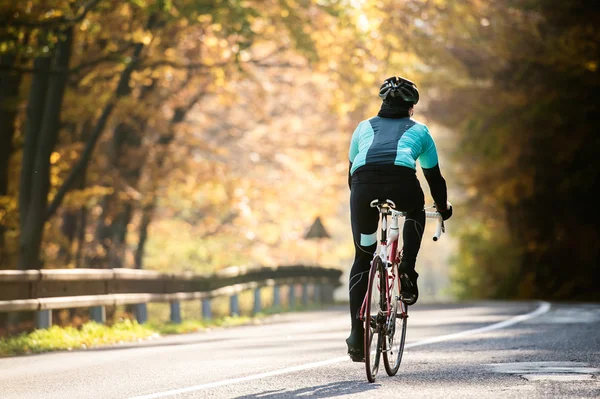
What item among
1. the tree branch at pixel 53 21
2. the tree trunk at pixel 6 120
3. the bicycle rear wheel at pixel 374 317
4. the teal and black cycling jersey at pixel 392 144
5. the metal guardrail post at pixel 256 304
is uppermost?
the tree branch at pixel 53 21

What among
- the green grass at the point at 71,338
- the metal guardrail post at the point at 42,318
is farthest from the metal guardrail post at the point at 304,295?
the metal guardrail post at the point at 42,318

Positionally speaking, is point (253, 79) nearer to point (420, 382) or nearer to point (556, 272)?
point (556, 272)

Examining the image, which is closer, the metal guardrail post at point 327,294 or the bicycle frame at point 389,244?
the bicycle frame at point 389,244

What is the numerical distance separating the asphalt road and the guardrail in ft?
3.81

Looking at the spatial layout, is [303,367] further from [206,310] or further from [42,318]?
[206,310]

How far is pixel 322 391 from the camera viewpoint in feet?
27.1

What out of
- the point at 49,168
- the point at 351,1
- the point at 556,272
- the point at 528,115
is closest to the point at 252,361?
the point at 49,168

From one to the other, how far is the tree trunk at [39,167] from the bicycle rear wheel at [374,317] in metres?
12.1

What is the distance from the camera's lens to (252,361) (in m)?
10.9

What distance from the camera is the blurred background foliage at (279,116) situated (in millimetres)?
20391

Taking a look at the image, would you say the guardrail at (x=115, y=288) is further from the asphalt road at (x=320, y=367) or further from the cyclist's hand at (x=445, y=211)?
the cyclist's hand at (x=445, y=211)

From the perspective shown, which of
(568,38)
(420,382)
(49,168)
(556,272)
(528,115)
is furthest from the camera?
(556,272)

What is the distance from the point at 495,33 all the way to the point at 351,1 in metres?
4.67

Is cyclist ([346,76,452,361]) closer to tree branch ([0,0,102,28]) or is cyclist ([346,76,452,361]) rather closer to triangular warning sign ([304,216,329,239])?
tree branch ([0,0,102,28])
